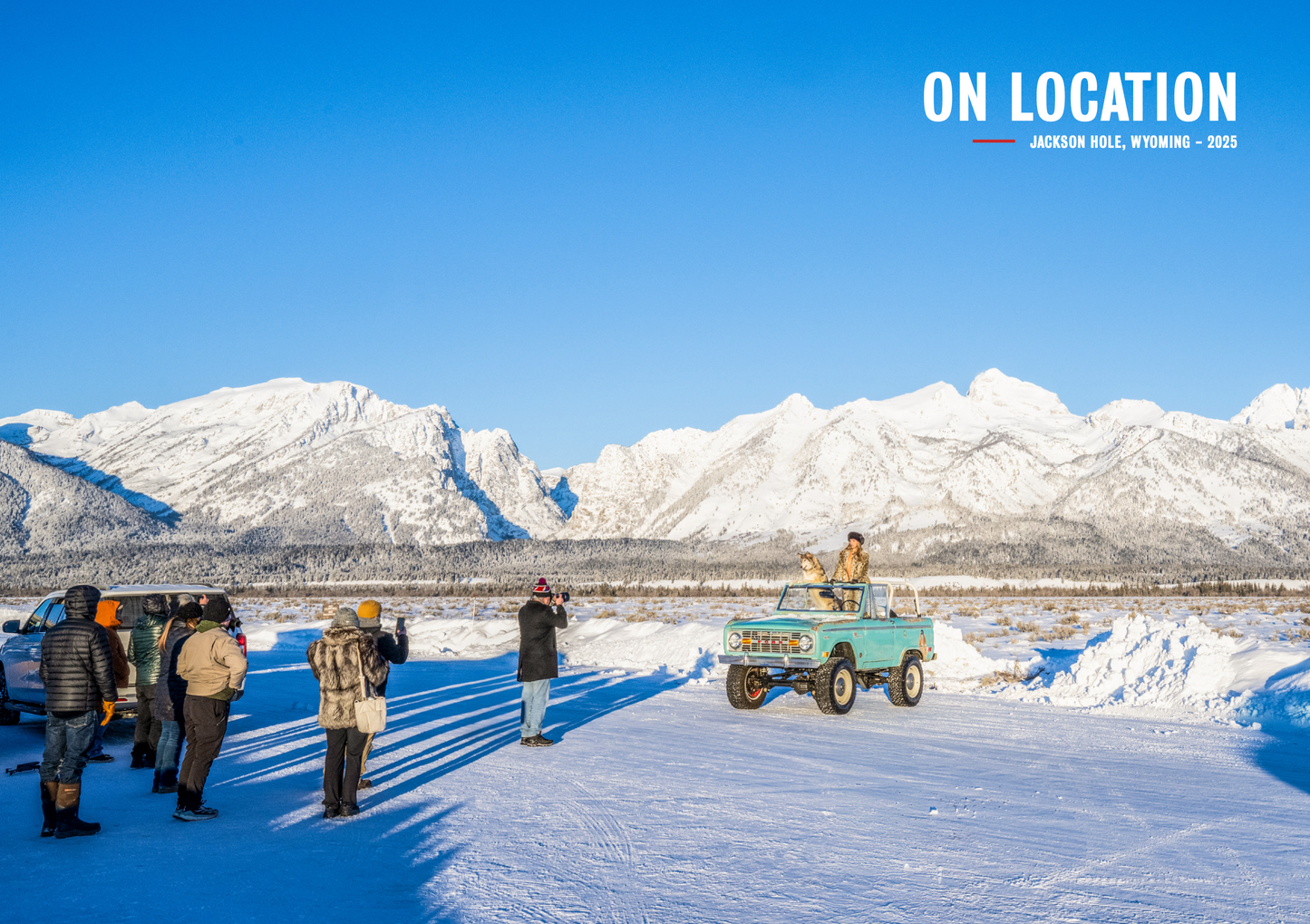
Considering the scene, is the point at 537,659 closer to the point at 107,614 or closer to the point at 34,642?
the point at 107,614

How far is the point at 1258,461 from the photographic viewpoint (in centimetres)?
16638

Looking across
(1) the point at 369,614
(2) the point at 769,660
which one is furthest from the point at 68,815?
(2) the point at 769,660

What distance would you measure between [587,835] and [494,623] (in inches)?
1042

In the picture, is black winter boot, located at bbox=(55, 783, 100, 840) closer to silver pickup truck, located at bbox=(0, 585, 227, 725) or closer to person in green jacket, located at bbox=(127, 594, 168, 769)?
person in green jacket, located at bbox=(127, 594, 168, 769)

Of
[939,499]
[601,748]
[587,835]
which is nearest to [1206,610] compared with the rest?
[601,748]

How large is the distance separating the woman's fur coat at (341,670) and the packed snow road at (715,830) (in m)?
0.87

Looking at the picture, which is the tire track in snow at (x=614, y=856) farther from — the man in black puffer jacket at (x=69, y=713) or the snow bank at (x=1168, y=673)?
the snow bank at (x=1168, y=673)

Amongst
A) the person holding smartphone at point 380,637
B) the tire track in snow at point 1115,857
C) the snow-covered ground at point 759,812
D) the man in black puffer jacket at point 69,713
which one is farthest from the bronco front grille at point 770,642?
the man in black puffer jacket at point 69,713

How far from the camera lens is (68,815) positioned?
7398mm

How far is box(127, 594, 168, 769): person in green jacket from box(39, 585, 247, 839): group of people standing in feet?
3.90

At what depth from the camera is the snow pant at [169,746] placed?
29.8 ft

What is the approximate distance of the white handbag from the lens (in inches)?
319

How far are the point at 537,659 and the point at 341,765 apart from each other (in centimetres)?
349

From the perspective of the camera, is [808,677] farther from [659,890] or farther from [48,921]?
[48,921]
